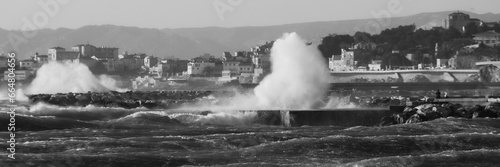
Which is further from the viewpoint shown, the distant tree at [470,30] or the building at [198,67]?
the building at [198,67]

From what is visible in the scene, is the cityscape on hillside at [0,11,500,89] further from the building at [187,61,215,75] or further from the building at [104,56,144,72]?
the building at [104,56,144,72]

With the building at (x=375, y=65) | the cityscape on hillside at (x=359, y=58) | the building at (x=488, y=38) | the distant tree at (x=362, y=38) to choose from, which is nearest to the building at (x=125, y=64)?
the cityscape on hillside at (x=359, y=58)

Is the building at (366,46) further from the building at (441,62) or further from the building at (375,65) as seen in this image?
the building at (441,62)

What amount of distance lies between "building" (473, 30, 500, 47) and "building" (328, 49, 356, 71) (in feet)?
51.5

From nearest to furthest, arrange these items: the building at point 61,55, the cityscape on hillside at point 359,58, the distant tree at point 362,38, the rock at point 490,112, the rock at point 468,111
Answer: the rock at point 490,112
the rock at point 468,111
the cityscape on hillside at point 359,58
the distant tree at point 362,38
the building at point 61,55

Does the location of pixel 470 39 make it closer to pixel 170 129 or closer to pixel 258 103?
pixel 258 103

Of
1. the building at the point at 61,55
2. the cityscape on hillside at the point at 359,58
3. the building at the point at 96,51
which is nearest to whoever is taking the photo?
the cityscape on hillside at the point at 359,58

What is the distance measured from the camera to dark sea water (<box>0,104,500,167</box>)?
26.4 meters

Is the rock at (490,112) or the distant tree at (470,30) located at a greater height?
the distant tree at (470,30)

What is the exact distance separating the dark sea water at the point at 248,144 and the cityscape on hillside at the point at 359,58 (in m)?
77.8

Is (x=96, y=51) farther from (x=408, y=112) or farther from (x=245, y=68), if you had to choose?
(x=408, y=112)

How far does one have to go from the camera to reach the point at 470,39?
138250mm

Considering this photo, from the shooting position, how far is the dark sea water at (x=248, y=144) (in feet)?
86.6

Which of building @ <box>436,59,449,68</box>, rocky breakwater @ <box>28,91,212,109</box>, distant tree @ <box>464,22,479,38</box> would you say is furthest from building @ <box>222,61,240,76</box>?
rocky breakwater @ <box>28,91,212,109</box>
